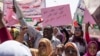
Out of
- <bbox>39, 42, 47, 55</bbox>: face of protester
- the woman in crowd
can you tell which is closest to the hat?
<bbox>39, 42, 47, 55</bbox>: face of protester

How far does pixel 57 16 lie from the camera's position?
675 centimetres

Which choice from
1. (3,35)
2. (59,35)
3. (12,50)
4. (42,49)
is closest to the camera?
(12,50)

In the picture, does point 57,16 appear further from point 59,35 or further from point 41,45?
point 41,45

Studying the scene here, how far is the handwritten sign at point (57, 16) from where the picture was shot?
660 centimetres

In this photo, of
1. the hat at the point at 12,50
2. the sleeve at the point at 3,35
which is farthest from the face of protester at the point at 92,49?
the hat at the point at 12,50

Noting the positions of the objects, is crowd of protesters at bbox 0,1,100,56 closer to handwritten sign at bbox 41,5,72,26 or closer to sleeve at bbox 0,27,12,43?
sleeve at bbox 0,27,12,43

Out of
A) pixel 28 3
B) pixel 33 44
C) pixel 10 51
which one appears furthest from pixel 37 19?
pixel 10 51

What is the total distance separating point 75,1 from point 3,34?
22.0ft

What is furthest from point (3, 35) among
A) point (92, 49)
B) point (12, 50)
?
point (92, 49)

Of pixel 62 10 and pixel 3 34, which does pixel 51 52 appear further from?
pixel 62 10

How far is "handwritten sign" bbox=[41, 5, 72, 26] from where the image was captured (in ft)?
21.7

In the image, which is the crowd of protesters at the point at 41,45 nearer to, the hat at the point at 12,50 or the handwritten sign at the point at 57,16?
the hat at the point at 12,50

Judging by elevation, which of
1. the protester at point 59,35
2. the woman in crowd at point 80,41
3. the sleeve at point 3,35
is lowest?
the protester at point 59,35

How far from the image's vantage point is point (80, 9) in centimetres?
861
